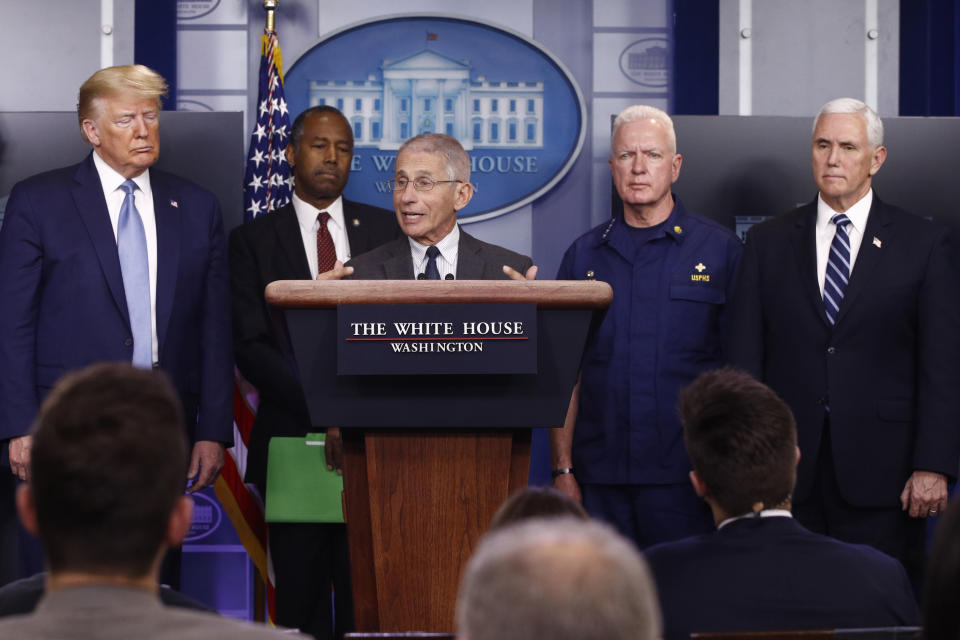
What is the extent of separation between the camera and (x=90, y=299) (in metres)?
3.26

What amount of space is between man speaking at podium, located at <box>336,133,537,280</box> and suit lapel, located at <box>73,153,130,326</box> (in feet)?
2.41

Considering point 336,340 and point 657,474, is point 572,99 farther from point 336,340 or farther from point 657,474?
point 336,340

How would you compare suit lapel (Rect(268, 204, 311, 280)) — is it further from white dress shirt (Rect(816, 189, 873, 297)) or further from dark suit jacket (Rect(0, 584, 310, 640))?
dark suit jacket (Rect(0, 584, 310, 640))

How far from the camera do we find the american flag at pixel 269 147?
14.7ft

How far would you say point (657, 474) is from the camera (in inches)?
132

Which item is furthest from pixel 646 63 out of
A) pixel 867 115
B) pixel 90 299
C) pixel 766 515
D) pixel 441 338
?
pixel 766 515

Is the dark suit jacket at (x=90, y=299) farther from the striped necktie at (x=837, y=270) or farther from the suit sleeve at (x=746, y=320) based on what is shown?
the striped necktie at (x=837, y=270)

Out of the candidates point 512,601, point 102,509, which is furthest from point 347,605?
point 512,601

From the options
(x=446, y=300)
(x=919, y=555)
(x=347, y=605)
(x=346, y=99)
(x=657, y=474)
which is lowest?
(x=347, y=605)

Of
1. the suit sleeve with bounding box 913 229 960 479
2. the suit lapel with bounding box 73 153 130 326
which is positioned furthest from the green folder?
the suit sleeve with bounding box 913 229 960 479

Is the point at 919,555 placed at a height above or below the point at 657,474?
below

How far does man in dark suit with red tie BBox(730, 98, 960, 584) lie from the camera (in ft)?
10.2

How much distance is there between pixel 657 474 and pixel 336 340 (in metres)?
1.55

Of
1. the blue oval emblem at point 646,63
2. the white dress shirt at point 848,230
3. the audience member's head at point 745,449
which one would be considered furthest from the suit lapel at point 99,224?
the blue oval emblem at point 646,63
